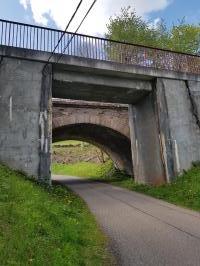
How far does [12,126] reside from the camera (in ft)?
38.0

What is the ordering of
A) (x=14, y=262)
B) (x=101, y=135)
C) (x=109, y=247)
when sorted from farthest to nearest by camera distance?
1. (x=101, y=135)
2. (x=109, y=247)
3. (x=14, y=262)

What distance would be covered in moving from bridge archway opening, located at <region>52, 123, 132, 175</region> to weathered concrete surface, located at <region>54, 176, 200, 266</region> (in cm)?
1231

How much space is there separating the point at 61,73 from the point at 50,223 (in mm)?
8986

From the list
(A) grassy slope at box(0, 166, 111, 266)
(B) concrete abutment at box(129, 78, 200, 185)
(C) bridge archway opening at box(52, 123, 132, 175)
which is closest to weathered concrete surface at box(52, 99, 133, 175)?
(C) bridge archway opening at box(52, 123, 132, 175)

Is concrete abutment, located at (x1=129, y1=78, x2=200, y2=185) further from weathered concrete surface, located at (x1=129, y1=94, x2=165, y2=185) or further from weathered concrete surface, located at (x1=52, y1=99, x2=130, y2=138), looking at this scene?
weathered concrete surface, located at (x1=52, y1=99, x2=130, y2=138)

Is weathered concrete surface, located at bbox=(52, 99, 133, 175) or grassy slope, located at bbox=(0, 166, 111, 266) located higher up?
weathered concrete surface, located at bbox=(52, 99, 133, 175)

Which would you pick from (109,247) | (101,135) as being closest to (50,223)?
(109,247)

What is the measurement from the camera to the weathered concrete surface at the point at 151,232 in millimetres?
5211

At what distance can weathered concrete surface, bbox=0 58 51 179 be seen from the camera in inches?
450

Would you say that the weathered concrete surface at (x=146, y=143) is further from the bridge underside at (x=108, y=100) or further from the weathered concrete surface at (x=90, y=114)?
the weathered concrete surface at (x=90, y=114)

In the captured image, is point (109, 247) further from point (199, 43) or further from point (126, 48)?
point (199, 43)

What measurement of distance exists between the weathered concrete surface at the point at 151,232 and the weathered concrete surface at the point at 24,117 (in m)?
2.84

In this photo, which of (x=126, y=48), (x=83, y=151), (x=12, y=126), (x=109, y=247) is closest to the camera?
(x=109, y=247)

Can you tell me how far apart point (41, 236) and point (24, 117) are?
729 centimetres
